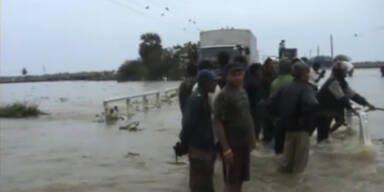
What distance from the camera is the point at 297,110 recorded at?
31.2 feet

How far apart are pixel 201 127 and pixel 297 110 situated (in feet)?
8.39

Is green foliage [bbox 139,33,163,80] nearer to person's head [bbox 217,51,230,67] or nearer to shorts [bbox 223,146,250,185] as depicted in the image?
person's head [bbox 217,51,230,67]

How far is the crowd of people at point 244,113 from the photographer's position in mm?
7309

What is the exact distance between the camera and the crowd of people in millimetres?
7309

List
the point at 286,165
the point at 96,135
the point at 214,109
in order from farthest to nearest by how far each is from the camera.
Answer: the point at 96,135 → the point at 286,165 → the point at 214,109

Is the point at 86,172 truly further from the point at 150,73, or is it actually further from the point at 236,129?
the point at 150,73

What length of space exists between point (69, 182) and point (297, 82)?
13.4ft

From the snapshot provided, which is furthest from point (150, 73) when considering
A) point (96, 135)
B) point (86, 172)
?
point (86, 172)

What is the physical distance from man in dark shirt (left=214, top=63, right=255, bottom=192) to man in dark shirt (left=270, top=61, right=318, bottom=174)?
2.15 metres

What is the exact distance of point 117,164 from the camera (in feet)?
42.8

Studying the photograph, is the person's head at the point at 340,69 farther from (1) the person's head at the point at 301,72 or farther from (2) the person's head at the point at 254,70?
(1) the person's head at the point at 301,72

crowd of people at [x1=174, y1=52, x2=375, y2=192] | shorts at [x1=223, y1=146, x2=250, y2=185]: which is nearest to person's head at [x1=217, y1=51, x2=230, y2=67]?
crowd of people at [x1=174, y1=52, x2=375, y2=192]

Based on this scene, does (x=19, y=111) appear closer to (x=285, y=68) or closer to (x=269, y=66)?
(x=269, y=66)

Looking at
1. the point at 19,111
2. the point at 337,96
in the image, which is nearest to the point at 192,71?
the point at 337,96
